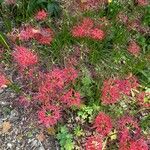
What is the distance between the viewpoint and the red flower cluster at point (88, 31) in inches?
182

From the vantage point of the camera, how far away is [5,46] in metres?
4.56

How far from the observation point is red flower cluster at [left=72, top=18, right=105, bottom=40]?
463 cm

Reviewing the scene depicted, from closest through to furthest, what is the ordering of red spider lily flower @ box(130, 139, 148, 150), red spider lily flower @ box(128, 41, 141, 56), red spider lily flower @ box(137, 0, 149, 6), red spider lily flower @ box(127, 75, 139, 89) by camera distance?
1. red spider lily flower @ box(130, 139, 148, 150)
2. red spider lily flower @ box(127, 75, 139, 89)
3. red spider lily flower @ box(128, 41, 141, 56)
4. red spider lily flower @ box(137, 0, 149, 6)

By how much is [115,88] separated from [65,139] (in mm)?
810

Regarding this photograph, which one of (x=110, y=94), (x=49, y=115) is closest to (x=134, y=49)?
(x=110, y=94)

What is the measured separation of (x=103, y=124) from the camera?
402cm

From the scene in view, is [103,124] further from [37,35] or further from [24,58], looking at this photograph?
[37,35]

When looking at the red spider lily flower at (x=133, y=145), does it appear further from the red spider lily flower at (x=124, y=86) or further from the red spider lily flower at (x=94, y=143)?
the red spider lily flower at (x=124, y=86)

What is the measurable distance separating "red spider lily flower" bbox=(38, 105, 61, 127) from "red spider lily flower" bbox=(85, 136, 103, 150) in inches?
15.9

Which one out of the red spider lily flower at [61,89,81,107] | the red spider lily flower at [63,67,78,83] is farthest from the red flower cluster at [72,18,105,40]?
the red spider lily flower at [61,89,81,107]

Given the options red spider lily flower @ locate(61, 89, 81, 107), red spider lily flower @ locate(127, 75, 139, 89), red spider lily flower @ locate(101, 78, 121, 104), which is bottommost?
red spider lily flower @ locate(127, 75, 139, 89)

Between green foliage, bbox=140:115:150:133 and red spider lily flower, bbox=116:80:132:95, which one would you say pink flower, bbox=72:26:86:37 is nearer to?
red spider lily flower, bbox=116:80:132:95

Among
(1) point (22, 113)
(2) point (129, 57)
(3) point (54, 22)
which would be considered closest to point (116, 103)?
(2) point (129, 57)

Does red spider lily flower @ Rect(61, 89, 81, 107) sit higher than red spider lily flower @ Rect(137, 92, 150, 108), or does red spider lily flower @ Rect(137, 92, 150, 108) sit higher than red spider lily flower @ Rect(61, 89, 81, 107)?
red spider lily flower @ Rect(61, 89, 81, 107)
